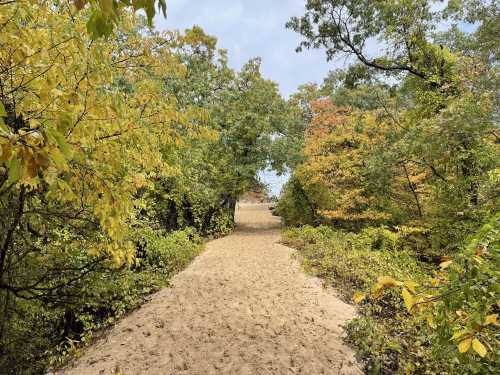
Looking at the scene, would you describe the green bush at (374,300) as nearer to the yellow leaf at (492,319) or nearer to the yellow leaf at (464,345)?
the yellow leaf at (492,319)

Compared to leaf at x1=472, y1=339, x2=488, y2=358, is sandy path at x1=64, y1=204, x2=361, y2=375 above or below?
below

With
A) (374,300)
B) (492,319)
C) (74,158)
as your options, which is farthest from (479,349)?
(374,300)

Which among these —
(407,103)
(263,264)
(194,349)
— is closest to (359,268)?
(263,264)

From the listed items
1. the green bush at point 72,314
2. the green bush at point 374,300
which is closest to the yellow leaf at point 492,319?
the green bush at point 374,300

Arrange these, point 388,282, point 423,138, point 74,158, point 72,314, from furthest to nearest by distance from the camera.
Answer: point 423,138, point 72,314, point 74,158, point 388,282

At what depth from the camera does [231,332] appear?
4.91m

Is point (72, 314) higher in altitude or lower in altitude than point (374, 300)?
lower

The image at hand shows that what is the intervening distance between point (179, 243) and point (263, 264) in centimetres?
277

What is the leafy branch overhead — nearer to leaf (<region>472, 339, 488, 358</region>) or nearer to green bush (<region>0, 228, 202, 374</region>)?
leaf (<region>472, 339, 488, 358</region>)

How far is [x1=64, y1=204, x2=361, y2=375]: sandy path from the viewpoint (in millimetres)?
4117

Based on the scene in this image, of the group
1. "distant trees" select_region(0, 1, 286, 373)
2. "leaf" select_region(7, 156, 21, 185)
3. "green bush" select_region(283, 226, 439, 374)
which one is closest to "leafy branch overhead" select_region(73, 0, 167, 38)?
"distant trees" select_region(0, 1, 286, 373)

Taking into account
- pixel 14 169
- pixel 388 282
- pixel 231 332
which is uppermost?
pixel 14 169

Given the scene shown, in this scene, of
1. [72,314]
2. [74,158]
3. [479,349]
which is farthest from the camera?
[72,314]

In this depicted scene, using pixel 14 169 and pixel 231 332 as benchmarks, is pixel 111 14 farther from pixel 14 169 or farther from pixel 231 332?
pixel 231 332
